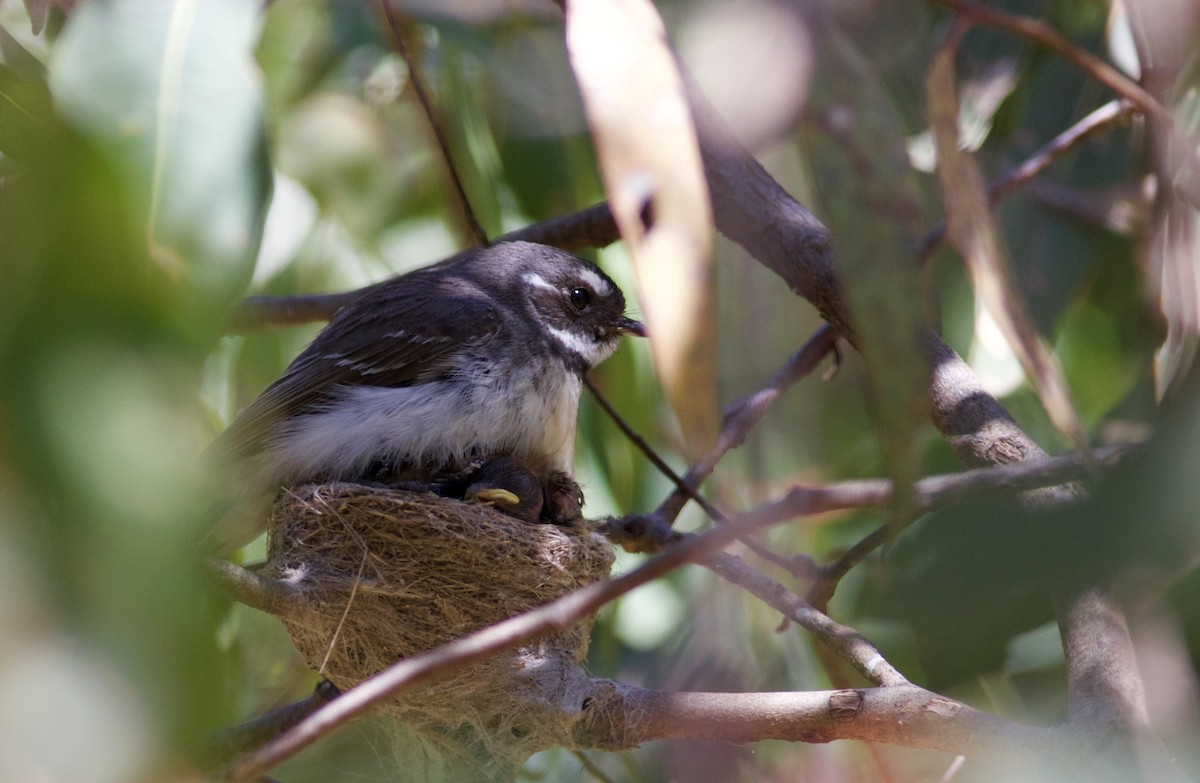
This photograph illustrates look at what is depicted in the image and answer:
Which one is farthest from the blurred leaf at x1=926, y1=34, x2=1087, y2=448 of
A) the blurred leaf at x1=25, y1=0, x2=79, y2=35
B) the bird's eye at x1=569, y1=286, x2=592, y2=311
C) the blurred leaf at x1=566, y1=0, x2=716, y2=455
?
the blurred leaf at x1=25, y1=0, x2=79, y2=35

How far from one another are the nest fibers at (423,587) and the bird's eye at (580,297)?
0.90m

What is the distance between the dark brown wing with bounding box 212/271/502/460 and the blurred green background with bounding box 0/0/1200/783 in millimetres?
309

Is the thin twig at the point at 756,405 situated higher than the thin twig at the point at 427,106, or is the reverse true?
the thin twig at the point at 427,106

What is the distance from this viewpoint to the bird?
3.32 metres

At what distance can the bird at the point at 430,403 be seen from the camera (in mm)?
3318

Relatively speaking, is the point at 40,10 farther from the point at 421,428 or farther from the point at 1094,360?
the point at 1094,360

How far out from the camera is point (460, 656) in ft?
4.77

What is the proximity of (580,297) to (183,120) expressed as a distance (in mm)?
2006

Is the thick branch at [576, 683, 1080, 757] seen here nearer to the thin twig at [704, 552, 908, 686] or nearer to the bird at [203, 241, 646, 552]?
the thin twig at [704, 552, 908, 686]

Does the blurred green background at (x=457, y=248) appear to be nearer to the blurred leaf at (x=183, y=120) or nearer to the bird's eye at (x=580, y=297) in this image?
the blurred leaf at (x=183, y=120)

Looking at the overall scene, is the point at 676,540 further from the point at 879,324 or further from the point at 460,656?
the point at 460,656

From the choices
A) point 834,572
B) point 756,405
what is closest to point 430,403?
point 756,405

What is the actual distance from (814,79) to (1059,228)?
2.07 meters

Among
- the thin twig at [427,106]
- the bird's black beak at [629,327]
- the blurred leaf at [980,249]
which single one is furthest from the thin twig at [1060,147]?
the thin twig at [427,106]
